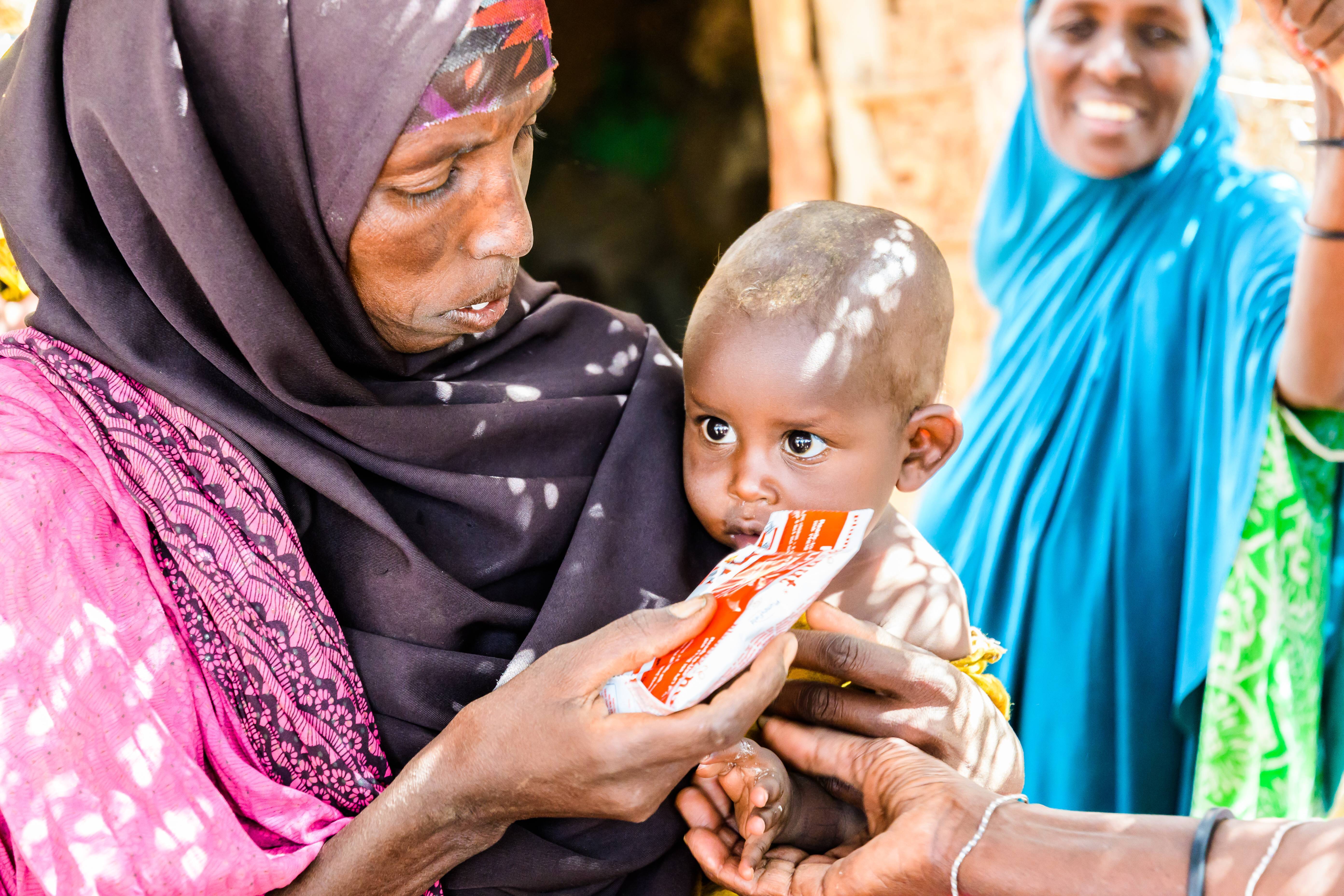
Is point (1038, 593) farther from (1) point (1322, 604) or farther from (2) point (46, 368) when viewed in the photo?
(2) point (46, 368)

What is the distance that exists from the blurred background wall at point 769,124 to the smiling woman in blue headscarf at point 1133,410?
128 cm

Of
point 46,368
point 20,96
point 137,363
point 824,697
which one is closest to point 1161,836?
point 824,697

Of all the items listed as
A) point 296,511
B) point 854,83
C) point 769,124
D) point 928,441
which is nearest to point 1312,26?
point 928,441

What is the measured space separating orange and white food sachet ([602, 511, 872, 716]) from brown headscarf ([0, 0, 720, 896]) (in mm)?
168

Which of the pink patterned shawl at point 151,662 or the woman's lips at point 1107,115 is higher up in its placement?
the woman's lips at point 1107,115

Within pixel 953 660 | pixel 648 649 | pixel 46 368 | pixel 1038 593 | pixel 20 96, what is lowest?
pixel 1038 593

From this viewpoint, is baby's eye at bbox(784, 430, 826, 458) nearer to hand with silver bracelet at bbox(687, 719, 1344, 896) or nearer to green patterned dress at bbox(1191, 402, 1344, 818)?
hand with silver bracelet at bbox(687, 719, 1344, 896)

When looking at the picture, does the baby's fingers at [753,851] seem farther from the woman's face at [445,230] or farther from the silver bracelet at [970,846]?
the woman's face at [445,230]

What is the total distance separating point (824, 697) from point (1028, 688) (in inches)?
54.9

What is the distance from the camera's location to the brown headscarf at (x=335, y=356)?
4.93 ft

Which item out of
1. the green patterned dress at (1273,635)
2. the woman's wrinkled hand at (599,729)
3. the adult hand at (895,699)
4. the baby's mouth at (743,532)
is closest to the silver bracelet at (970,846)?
the adult hand at (895,699)

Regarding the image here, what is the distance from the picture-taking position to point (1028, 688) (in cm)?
294

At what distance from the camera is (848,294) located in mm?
1789

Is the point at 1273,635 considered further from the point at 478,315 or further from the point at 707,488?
the point at 478,315
